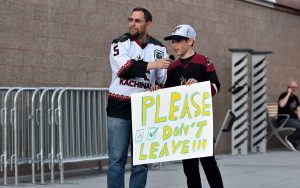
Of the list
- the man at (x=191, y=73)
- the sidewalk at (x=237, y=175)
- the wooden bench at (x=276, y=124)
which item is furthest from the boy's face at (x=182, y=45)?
the wooden bench at (x=276, y=124)

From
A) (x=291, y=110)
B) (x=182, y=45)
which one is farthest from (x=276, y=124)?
(x=182, y=45)

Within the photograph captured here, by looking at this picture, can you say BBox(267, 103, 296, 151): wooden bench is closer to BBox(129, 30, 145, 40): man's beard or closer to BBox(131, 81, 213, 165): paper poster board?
BBox(131, 81, 213, 165): paper poster board

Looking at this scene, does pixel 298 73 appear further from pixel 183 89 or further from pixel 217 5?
pixel 183 89

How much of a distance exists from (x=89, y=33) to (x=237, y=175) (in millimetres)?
3142

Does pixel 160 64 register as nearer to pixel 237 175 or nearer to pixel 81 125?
pixel 81 125

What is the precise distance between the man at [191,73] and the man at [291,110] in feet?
30.9

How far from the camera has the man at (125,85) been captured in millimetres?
6227

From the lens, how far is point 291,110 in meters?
15.9

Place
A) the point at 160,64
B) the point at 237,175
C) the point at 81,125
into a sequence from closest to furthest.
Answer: the point at 160,64
the point at 81,125
the point at 237,175

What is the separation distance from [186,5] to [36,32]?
13.9 ft

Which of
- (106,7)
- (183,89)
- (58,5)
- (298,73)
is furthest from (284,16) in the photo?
(183,89)

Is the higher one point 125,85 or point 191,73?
point 191,73

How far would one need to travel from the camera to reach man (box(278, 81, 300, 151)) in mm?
15750

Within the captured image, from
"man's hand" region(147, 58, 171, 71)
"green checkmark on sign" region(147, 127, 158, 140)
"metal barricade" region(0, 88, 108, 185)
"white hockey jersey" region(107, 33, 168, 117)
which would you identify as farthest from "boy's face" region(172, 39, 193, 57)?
"metal barricade" region(0, 88, 108, 185)
